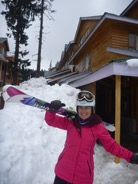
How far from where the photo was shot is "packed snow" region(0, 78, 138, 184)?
4.54 metres

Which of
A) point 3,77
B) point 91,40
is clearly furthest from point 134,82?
point 3,77

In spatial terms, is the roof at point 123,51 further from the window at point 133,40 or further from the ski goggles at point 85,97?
the ski goggles at point 85,97

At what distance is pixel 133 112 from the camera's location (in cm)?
1264

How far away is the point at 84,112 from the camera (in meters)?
2.88

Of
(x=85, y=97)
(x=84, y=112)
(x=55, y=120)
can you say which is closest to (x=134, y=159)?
(x=84, y=112)

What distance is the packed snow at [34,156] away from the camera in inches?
179

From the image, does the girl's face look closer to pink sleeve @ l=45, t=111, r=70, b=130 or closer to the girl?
the girl

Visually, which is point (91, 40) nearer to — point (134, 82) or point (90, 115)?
point (134, 82)

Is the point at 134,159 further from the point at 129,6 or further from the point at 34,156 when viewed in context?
the point at 129,6

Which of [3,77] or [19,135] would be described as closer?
[19,135]

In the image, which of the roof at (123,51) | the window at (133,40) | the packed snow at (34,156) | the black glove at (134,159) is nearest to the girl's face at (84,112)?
the black glove at (134,159)

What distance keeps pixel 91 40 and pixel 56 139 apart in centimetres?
964

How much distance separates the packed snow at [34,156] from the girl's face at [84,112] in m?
2.21

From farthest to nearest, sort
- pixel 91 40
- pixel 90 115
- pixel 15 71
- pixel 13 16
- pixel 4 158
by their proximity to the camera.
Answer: pixel 15 71, pixel 91 40, pixel 13 16, pixel 4 158, pixel 90 115
